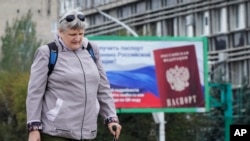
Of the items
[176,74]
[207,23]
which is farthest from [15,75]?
[176,74]

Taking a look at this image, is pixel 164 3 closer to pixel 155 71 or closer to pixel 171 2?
pixel 171 2

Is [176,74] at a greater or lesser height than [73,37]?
greater

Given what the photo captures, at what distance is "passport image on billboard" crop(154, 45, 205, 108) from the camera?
141ft

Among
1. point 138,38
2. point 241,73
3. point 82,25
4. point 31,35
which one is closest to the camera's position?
point 82,25

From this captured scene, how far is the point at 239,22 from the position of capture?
6066 centimetres

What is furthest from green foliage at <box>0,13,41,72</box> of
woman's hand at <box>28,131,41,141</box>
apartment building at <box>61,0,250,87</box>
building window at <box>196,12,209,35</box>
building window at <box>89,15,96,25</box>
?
woman's hand at <box>28,131,41,141</box>

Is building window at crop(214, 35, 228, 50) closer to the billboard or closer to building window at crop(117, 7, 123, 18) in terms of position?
building window at crop(117, 7, 123, 18)

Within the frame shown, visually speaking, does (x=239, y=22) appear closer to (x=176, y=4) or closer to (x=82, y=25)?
(x=176, y=4)

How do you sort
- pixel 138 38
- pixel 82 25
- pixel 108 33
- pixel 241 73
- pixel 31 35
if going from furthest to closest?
pixel 31 35, pixel 108 33, pixel 241 73, pixel 138 38, pixel 82 25

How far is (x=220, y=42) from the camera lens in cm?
6212

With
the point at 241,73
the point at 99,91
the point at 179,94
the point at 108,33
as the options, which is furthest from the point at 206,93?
the point at 99,91

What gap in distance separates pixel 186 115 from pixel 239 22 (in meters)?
15.1

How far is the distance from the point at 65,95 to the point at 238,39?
169 ft

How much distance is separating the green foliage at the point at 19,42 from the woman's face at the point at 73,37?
242 feet
